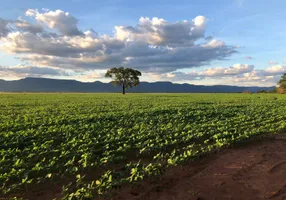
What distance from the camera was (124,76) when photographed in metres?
79.9

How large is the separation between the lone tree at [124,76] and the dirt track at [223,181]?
71.7 m

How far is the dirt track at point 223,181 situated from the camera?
581 cm

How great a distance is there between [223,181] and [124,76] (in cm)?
7438

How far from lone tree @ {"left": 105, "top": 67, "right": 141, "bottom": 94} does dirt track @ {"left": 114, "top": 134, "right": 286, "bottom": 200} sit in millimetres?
71658

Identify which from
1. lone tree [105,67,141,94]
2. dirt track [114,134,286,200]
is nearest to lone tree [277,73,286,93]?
lone tree [105,67,141,94]

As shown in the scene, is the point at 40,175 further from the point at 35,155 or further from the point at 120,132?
the point at 120,132

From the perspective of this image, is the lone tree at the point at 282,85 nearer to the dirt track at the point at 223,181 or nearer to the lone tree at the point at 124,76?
the lone tree at the point at 124,76

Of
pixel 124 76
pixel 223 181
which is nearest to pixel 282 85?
pixel 124 76

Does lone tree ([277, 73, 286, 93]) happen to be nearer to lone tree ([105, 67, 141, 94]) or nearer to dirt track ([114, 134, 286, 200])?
lone tree ([105, 67, 141, 94])

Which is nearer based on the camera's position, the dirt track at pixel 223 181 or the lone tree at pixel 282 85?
the dirt track at pixel 223 181

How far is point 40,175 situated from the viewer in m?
6.83

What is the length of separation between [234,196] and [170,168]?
2.13 metres


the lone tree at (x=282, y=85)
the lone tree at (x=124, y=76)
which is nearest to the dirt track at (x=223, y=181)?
the lone tree at (x=124, y=76)

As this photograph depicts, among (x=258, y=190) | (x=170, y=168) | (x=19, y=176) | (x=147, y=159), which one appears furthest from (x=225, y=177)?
(x=19, y=176)
